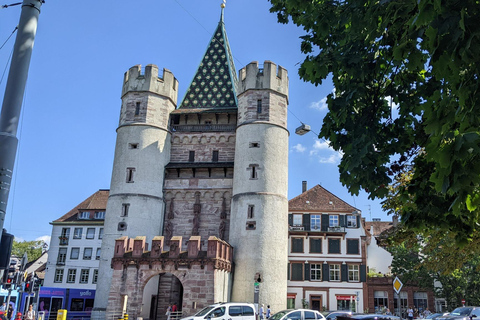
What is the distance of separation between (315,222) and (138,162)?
61.0ft

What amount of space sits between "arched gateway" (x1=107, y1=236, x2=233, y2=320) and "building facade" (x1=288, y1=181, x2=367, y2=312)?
49.8 ft

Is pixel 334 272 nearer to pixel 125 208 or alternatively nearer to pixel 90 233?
Answer: pixel 125 208

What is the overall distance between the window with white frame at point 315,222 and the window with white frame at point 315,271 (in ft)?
11.0

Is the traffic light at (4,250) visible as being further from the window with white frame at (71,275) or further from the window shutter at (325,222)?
the window with white frame at (71,275)

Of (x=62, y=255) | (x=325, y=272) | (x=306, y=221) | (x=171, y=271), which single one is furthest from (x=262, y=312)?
(x=62, y=255)

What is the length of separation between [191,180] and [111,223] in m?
6.46

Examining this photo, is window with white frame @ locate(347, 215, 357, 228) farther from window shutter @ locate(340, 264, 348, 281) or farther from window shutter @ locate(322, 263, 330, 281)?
window shutter @ locate(322, 263, 330, 281)

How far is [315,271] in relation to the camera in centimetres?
4394

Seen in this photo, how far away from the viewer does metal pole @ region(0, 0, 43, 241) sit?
5.26m

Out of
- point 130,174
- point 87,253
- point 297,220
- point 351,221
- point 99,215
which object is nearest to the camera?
point 130,174

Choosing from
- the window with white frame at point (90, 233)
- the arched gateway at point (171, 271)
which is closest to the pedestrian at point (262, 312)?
the arched gateway at point (171, 271)

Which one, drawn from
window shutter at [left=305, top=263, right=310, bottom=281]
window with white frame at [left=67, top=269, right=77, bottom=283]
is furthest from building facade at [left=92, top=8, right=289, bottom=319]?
window with white frame at [left=67, top=269, right=77, bottom=283]

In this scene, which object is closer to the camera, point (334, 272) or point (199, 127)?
point (199, 127)

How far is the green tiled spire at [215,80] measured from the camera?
3912 cm
